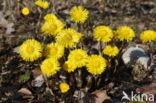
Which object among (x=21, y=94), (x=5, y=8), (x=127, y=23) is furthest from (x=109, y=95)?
(x=5, y=8)

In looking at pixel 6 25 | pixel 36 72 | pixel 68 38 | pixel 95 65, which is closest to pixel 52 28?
pixel 68 38

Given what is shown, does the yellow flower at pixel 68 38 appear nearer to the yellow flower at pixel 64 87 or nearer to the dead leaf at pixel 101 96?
the yellow flower at pixel 64 87

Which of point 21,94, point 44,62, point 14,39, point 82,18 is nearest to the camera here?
point 44,62

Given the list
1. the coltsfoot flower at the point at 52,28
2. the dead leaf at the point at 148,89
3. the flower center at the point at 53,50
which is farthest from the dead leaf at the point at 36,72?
the dead leaf at the point at 148,89

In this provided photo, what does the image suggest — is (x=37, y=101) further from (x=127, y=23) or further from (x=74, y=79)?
(x=127, y=23)

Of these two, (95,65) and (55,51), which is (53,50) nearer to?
(55,51)

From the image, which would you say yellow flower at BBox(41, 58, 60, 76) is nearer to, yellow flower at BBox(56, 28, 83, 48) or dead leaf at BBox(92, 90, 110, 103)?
yellow flower at BBox(56, 28, 83, 48)

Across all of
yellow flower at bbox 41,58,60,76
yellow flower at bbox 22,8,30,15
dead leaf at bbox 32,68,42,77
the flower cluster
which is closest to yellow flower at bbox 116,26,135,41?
the flower cluster
